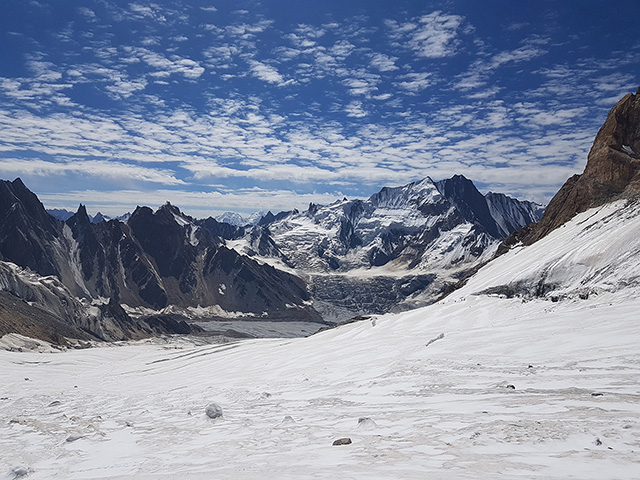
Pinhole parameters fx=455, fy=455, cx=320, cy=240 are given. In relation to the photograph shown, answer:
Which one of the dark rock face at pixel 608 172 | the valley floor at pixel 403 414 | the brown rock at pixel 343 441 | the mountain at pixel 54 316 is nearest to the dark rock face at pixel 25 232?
the mountain at pixel 54 316

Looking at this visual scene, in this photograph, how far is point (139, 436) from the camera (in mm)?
14445

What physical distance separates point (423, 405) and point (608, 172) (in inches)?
1552

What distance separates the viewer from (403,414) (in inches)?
497

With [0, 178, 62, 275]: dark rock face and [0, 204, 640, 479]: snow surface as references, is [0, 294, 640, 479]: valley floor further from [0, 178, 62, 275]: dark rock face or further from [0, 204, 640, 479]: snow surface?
[0, 178, 62, 275]: dark rock face

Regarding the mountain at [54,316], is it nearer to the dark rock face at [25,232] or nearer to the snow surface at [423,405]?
the dark rock face at [25,232]

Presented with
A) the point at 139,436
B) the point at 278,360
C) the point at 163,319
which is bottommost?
the point at 163,319

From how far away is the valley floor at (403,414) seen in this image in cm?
882

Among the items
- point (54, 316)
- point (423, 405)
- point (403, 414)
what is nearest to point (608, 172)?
point (423, 405)

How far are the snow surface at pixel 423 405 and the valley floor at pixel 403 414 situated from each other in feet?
0.20

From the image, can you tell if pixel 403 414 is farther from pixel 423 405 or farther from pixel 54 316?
pixel 54 316

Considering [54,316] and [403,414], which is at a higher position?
[403,414]

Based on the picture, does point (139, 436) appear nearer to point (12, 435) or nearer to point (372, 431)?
point (12, 435)

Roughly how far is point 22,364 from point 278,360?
138ft

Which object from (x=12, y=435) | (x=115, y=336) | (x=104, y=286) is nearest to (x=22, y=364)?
(x=12, y=435)
